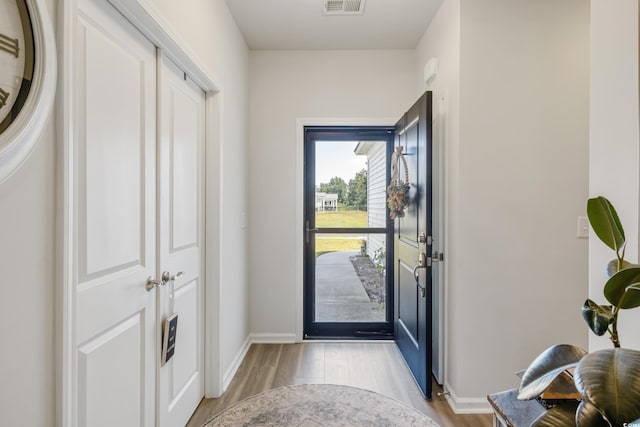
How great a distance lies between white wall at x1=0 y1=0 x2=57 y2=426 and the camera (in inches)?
31.9

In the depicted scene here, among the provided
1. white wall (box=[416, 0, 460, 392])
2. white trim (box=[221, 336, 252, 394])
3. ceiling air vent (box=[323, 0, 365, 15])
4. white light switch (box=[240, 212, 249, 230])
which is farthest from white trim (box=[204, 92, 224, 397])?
white wall (box=[416, 0, 460, 392])

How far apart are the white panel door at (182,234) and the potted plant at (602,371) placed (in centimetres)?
155

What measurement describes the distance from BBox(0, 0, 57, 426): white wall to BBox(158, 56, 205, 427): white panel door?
73 cm

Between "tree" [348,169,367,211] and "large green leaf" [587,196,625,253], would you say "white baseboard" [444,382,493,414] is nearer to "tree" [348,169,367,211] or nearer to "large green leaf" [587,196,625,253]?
"large green leaf" [587,196,625,253]

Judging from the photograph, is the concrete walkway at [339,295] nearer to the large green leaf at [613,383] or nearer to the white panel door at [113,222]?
the white panel door at [113,222]

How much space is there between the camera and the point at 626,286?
2.52ft

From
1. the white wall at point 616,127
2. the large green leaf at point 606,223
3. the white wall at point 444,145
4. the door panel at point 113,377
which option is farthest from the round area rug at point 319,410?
the large green leaf at point 606,223

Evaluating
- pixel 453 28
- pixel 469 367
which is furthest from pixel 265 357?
pixel 453 28

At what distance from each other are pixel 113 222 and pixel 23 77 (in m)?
0.61

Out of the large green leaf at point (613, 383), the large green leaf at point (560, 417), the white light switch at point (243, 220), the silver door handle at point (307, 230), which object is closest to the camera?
the large green leaf at point (613, 383)

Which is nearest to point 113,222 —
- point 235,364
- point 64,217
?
point 64,217

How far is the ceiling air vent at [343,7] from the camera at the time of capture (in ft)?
8.07

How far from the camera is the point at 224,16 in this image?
2.44 metres

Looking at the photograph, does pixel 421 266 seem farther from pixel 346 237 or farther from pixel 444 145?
pixel 346 237
